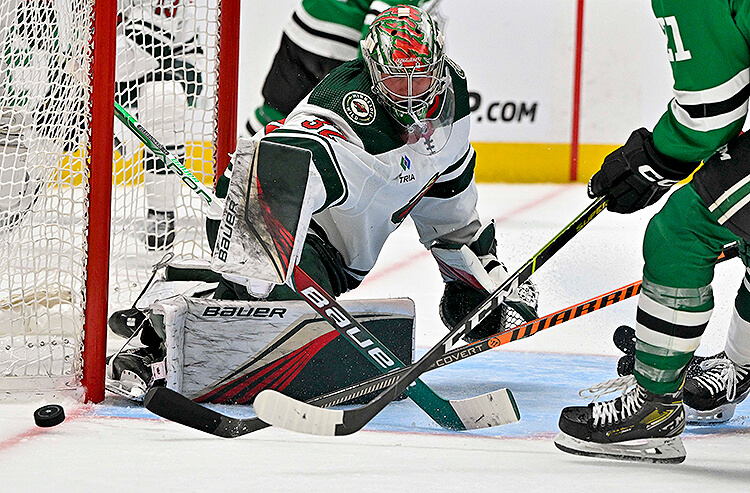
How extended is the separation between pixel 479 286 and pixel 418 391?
604mm

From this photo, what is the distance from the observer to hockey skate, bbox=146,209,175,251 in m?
3.07

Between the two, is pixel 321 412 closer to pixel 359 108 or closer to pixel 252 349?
pixel 252 349

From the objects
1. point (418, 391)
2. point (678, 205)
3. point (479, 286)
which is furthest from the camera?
point (479, 286)

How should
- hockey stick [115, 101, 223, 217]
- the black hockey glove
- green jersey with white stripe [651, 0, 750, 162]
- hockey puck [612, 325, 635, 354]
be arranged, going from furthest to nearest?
hockey stick [115, 101, 223, 217], hockey puck [612, 325, 635, 354], the black hockey glove, green jersey with white stripe [651, 0, 750, 162]

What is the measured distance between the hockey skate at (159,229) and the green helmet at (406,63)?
3.51 ft

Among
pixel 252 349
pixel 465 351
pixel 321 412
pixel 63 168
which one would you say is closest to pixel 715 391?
pixel 465 351

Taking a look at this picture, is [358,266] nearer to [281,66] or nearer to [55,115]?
[55,115]

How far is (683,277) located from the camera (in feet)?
5.56

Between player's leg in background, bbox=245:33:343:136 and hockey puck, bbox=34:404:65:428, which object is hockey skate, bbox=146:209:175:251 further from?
hockey puck, bbox=34:404:65:428

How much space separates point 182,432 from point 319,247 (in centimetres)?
60

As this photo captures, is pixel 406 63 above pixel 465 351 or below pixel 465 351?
above

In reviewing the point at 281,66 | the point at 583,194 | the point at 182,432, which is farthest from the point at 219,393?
the point at 583,194

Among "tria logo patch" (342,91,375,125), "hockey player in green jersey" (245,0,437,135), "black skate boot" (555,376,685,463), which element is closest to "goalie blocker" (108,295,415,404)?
"tria logo patch" (342,91,375,125)

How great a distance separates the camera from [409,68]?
214 centimetres
